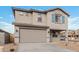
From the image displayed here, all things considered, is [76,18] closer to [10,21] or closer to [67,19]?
[67,19]

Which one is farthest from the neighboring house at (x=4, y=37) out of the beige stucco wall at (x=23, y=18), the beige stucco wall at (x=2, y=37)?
the beige stucco wall at (x=23, y=18)

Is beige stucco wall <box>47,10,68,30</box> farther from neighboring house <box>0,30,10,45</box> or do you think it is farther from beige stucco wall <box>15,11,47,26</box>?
neighboring house <box>0,30,10,45</box>

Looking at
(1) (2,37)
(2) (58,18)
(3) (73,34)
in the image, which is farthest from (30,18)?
(3) (73,34)

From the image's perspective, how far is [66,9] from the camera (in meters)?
11.0

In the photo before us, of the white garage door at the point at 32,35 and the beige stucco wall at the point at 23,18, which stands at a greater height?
the beige stucco wall at the point at 23,18

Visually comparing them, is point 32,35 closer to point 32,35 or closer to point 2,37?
point 32,35

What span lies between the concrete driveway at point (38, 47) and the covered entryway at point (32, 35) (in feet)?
1.20

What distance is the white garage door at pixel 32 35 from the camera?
11327 mm

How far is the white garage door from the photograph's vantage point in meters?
11.3

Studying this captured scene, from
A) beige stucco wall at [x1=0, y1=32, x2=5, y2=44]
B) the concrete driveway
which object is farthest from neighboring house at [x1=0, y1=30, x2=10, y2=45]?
the concrete driveway

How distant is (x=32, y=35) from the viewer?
11570 millimetres

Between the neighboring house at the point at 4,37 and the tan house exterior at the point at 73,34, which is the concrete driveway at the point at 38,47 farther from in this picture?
the tan house exterior at the point at 73,34
